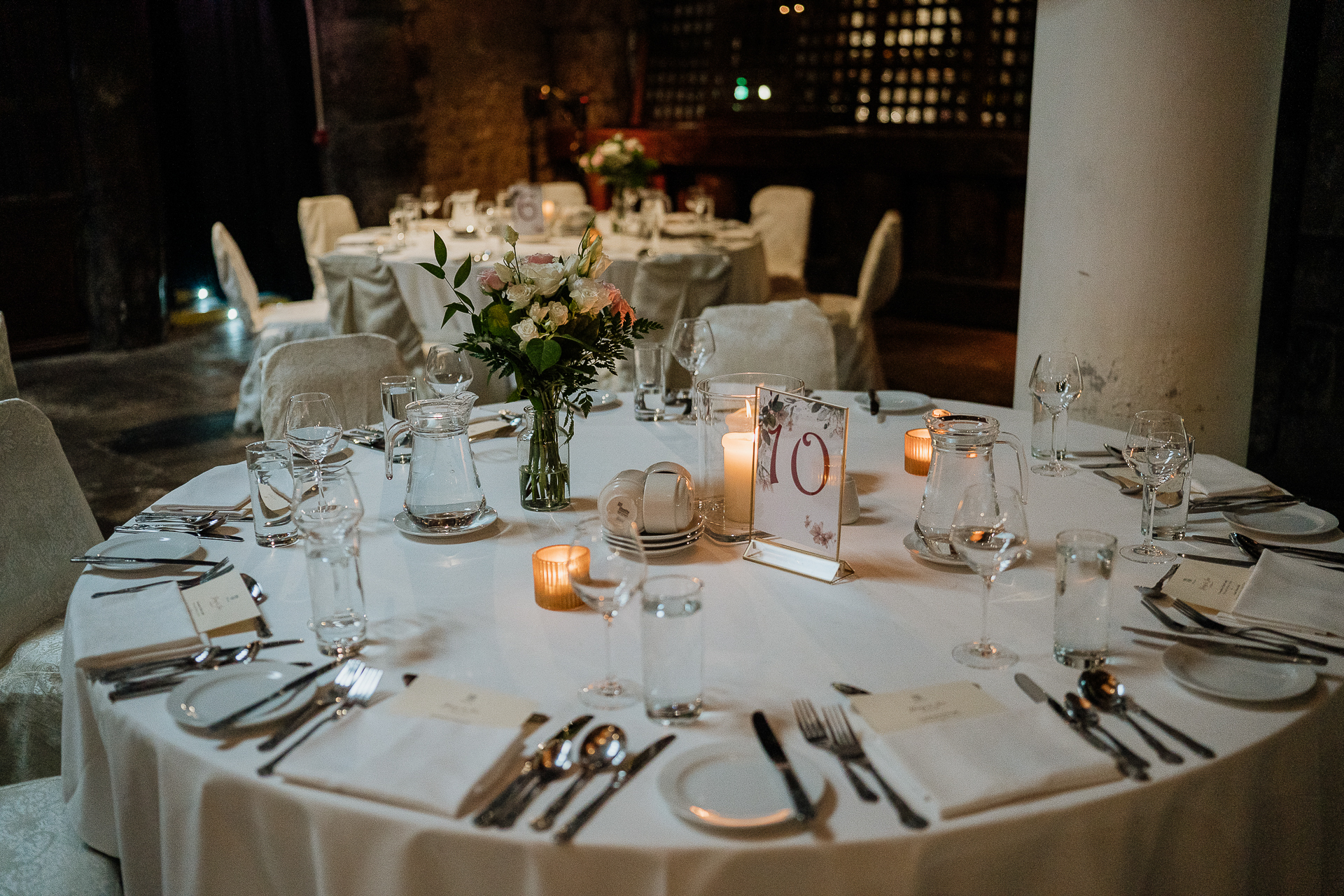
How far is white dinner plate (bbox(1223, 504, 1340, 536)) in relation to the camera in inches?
73.6

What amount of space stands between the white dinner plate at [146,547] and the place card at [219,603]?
0.15 m

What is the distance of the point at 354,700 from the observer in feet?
4.45

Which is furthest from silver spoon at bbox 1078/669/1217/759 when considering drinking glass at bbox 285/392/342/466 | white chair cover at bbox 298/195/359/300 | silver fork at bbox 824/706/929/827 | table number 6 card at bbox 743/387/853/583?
white chair cover at bbox 298/195/359/300

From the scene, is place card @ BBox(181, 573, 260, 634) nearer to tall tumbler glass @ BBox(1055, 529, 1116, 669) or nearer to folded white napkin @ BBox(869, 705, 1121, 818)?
folded white napkin @ BBox(869, 705, 1121, 818)

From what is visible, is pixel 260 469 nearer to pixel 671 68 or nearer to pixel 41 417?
pixel 41 417

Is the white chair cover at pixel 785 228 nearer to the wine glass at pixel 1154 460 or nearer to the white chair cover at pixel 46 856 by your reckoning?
the wine glass at pixel 1154 460

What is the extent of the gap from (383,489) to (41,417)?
69 centimetres

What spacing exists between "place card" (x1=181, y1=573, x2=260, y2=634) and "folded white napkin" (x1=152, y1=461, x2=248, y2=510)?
14.8 inches

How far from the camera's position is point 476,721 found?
1287 millimetres

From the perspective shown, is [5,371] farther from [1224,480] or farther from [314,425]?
[1224,480]

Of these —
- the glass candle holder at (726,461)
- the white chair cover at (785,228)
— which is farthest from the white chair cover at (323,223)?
the glass candle holder at (726,461)

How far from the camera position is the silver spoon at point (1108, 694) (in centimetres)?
125

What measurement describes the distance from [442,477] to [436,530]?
0.09 metres

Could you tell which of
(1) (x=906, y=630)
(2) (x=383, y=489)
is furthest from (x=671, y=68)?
(1) (x=906, y=630)
